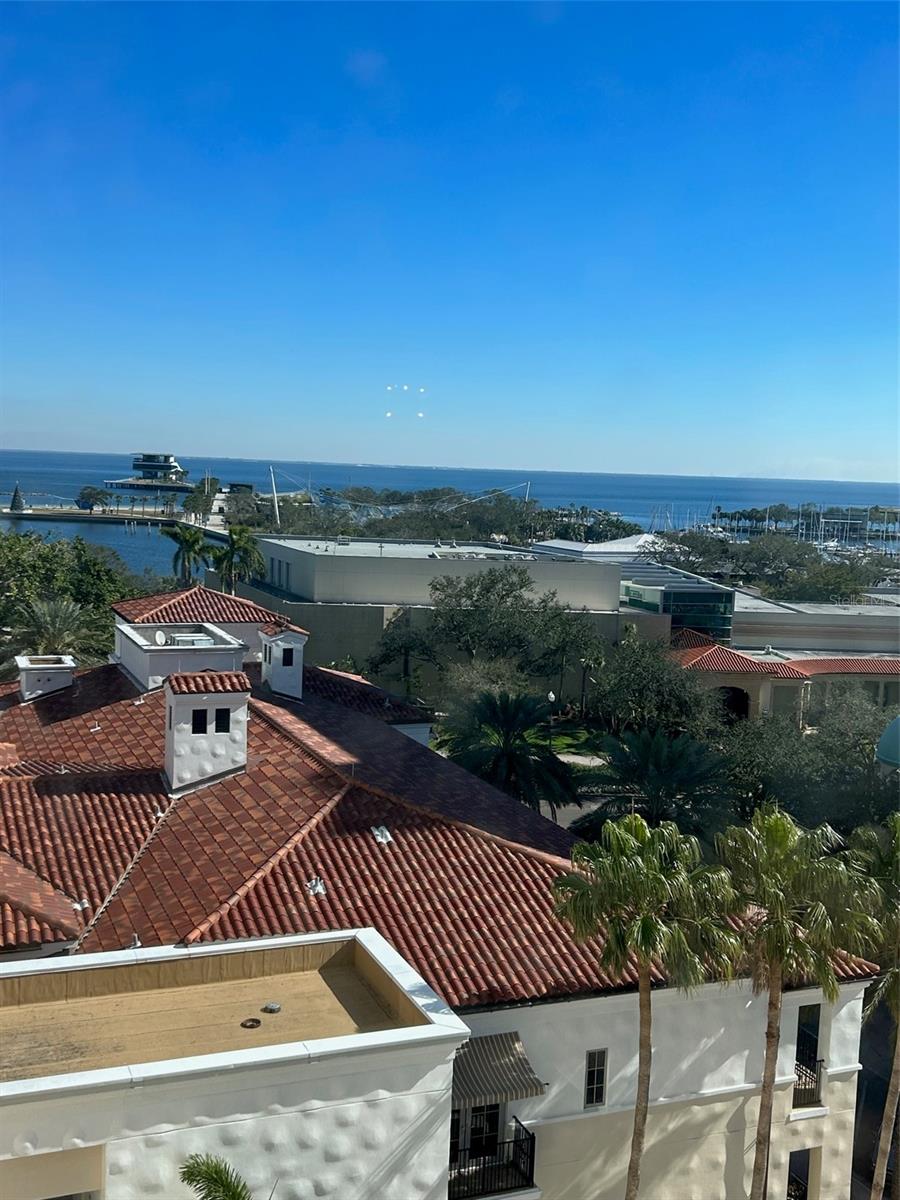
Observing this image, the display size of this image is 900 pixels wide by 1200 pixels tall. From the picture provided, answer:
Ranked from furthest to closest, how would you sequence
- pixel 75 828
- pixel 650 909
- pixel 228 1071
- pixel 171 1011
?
pixel 75 828 → pixel 650 909 → pixel 171 1011 → pixel 228 1071

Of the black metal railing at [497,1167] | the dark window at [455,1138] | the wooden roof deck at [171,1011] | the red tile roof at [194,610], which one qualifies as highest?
the red tile roof at [194,610]

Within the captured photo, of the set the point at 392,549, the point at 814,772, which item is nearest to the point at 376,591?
the point at 392,549

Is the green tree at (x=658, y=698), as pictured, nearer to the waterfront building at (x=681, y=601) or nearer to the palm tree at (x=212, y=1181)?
the waterfront building at (x=681, y=601)

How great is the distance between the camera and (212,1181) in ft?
30.3

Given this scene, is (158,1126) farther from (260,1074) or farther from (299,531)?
(299,531)

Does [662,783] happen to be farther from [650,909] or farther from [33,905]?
[33,905]

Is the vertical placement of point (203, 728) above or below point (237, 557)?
above

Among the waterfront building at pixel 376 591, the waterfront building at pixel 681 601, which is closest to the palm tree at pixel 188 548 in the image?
the waterfront building at pixel 376 591

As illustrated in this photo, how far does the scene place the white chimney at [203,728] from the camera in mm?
20281

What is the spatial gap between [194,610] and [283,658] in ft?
15.1

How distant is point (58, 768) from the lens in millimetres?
20953

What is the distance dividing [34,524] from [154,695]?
593 ft

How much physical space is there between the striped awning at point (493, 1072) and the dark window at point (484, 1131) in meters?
0.80

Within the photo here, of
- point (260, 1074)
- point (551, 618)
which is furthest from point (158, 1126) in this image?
→ point (551, 618)
